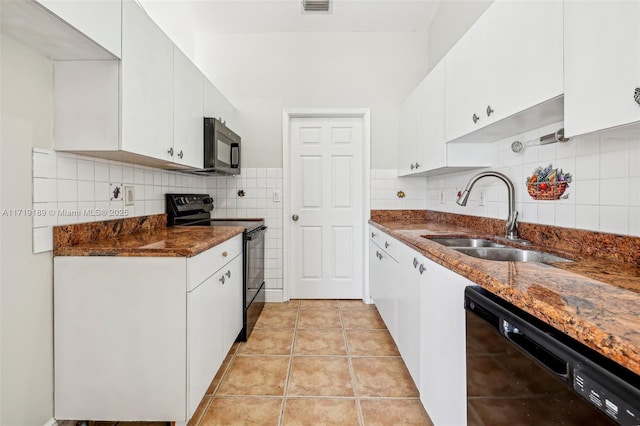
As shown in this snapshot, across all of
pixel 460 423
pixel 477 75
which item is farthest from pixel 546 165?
pixel 460 423

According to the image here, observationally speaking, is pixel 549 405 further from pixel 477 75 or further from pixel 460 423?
pixel 477 75

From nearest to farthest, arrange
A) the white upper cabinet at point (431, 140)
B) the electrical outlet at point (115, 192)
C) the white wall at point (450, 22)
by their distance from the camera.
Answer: the electrical outlet at point (115, 192), the white upper cabinet at point (431, 140), the white wall at point (450, 22)

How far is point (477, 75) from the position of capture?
163 cm

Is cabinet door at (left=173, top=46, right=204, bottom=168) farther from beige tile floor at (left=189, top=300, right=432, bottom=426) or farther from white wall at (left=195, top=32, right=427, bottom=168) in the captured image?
beige tile floor at (left=189, top=300, right=432, bottom=426)

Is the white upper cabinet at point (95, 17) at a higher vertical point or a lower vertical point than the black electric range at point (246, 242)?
higher

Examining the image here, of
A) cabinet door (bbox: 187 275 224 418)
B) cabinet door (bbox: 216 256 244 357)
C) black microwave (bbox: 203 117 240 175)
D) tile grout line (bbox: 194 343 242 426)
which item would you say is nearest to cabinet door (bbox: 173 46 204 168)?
black microwave (bbox: 203 117 240 175)

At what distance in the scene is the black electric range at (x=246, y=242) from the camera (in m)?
2.37

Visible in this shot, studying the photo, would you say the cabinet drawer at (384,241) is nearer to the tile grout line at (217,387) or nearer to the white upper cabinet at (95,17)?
the tile grout line at (217,387)

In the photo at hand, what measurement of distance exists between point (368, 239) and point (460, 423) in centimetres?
219

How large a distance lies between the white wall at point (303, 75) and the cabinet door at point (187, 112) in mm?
956

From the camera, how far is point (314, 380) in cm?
188

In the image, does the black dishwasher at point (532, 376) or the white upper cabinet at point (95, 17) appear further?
the white upper cabinet at point (95, 17)

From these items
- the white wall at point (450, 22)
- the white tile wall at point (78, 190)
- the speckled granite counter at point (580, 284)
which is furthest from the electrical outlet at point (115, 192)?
the white wall at point (450, 22)

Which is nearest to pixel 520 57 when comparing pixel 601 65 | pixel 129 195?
pixel 601 65
